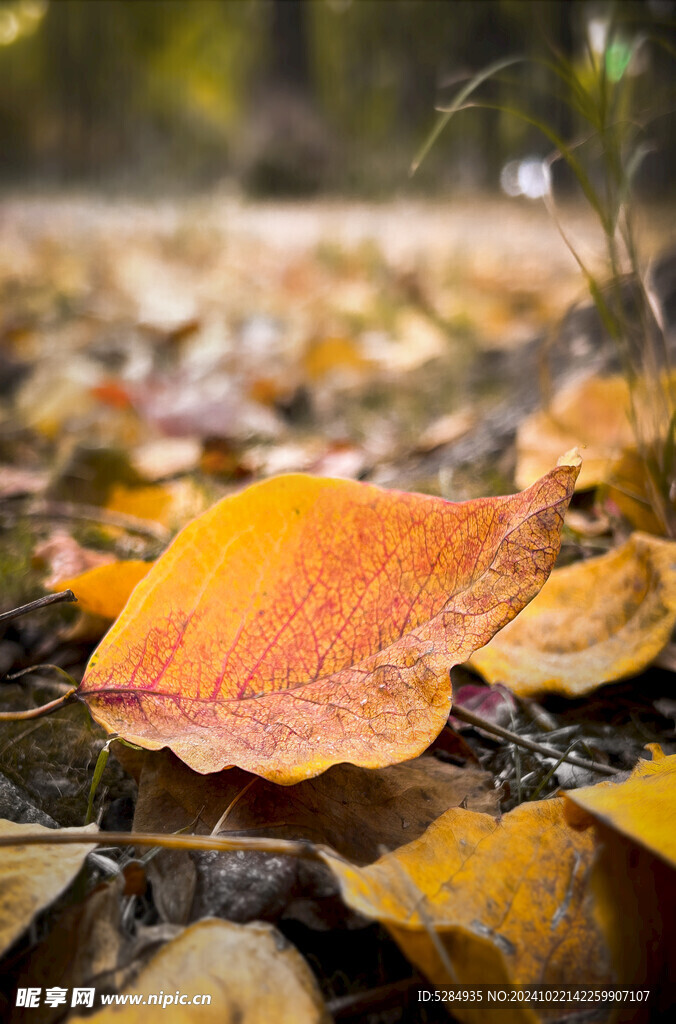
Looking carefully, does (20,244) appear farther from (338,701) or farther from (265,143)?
(265,143)

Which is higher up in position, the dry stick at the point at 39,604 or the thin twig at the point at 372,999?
the dry stick at the point at 39,604

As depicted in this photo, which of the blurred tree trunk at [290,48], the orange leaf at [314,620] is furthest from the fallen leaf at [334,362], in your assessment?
the blurred tree trunk at [290,48]

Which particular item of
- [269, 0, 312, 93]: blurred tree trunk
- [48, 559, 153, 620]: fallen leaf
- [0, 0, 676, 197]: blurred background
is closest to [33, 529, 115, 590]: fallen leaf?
[48, 559, 153, 620]: fallen leaf

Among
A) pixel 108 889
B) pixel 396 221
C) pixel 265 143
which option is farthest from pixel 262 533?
pixel 265 143

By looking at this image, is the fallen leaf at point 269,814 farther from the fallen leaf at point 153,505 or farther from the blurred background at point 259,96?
the blurred background at point 259,96

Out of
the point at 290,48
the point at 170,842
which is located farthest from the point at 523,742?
the point at 290,48

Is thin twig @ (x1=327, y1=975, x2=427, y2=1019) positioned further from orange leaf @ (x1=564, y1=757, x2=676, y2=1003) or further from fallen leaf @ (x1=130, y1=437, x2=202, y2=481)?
fallen leaf @ (x1=130, y1=437, x2=202, y2=481)

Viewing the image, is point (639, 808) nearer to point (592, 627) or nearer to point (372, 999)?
point (372, 999)
